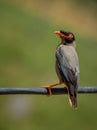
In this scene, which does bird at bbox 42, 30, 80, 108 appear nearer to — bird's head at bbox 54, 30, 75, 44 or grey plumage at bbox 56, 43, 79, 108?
grey plumage at bbox 56, 43, 79, 108

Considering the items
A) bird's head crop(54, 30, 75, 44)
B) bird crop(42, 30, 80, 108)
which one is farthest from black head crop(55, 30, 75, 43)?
bird crop(42, 30, 80, 108)

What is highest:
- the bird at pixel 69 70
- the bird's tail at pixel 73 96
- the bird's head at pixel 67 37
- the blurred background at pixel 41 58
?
the bird's head at pixel 67 37

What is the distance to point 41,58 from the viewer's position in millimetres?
20641

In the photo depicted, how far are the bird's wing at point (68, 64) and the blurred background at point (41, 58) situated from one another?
5.06m

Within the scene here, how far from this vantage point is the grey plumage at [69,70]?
10.2 m

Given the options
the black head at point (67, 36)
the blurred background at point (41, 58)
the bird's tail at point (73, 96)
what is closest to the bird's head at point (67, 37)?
the black head at point (67, 36)

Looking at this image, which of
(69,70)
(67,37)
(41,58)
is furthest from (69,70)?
(41,58)

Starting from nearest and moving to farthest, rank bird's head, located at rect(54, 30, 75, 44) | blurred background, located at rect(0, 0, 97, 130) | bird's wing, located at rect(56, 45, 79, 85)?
bird's wing, located at rect(56, 45, 79, 85) < bird's head, located at rect(54, 30, 75, 44) < blurred background, located at rect(0, 0, 97, 130)

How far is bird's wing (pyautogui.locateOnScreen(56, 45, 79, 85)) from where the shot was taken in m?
10.5

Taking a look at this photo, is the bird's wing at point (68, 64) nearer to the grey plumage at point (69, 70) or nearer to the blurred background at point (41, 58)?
the grey plumage at point (69, 70)

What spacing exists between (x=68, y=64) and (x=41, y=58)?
994cm

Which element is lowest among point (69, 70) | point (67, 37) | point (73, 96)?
point (73, 96)

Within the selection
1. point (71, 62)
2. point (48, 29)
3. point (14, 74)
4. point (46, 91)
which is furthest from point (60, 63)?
point (48, 29)

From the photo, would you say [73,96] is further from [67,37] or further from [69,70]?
[67,37]
